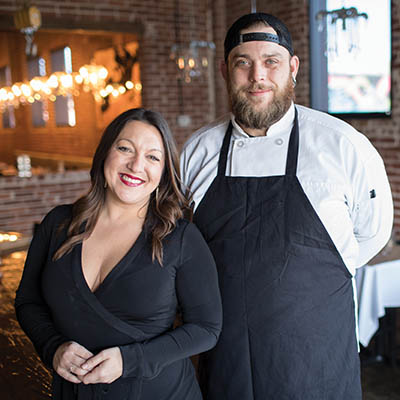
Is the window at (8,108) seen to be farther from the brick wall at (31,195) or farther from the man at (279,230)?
the man at (279,230)

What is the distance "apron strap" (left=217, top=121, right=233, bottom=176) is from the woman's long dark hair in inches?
9.5

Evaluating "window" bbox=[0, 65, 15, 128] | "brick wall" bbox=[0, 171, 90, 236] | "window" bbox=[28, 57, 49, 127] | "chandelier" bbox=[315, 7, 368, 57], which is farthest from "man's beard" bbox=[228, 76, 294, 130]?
"window" bbox=[0, 65, 15, 128]

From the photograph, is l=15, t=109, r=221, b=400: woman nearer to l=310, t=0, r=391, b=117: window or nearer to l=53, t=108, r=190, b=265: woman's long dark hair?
l=53, t=108, r=190, b=265: woman's long dark hair

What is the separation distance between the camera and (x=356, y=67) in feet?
16.4

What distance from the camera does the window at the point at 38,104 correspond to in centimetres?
1100

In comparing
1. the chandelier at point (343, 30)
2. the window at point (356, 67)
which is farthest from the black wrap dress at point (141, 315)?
the window at point (356, 67)

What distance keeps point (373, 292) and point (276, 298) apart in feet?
7.47

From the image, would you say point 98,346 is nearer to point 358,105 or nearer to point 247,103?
point 247,103

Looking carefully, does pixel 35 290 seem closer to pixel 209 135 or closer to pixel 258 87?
pixel 209 135

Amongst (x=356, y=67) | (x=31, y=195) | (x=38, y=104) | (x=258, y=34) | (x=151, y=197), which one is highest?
(x=38, y=104)

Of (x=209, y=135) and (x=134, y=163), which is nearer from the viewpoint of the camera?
(x=134, y=163)

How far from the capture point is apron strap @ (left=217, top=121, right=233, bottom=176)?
5.66ft

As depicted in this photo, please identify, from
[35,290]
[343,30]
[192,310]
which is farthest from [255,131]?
[343,30]

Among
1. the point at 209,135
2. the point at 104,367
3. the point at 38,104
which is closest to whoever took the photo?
the point at 104,367
